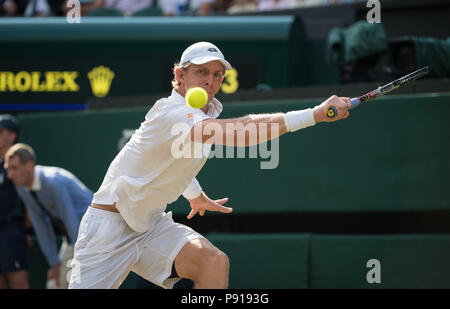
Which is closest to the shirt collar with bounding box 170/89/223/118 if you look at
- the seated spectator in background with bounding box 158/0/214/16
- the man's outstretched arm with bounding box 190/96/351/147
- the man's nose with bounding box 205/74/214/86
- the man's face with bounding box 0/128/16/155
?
the man's nose with bounding box 205/74/214/86

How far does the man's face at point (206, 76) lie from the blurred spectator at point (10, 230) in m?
4.22

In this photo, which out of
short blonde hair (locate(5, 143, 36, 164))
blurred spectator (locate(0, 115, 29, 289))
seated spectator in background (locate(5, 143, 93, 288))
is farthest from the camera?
blurred spectator (locate(0, 115, 29, 289))

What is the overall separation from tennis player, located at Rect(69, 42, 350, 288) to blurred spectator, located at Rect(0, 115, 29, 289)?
3496 mm

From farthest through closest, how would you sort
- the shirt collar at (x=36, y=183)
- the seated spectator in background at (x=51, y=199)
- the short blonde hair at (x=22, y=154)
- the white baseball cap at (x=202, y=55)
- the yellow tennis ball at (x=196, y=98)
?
the short blonde hair at (x=22, y=154) → the shirt collar at (x=36, y=183) → the seated spectator in background at (x=51, y=199) → the white baseball cap at (x=202, y=55) → the yellow tennis ball at (x=196, y=98)

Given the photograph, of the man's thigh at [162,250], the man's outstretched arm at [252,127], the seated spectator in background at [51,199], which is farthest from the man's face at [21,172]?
the man's outstretched arm at [252,127]

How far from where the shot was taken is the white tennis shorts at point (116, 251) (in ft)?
14.6

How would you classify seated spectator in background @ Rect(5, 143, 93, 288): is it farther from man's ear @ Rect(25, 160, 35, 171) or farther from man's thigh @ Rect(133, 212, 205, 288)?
man's thigh @ Rect(133, 212, 205, 288)

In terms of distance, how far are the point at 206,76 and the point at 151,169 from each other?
24.8 inches

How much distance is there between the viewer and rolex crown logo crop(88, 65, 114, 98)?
28.8ft

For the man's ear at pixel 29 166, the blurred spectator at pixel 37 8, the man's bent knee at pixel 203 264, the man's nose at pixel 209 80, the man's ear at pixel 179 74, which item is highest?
the blurred spectator at pixel 37 8

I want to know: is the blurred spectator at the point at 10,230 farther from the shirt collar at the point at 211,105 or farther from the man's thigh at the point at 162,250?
the shirt collar at the point at 211,105

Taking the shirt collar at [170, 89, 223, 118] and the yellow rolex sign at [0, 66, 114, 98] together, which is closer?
the shirt collar at [170, 89, 223, 118]

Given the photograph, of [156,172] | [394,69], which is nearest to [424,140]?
[394,69]

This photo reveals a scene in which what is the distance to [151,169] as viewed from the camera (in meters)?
4.42
